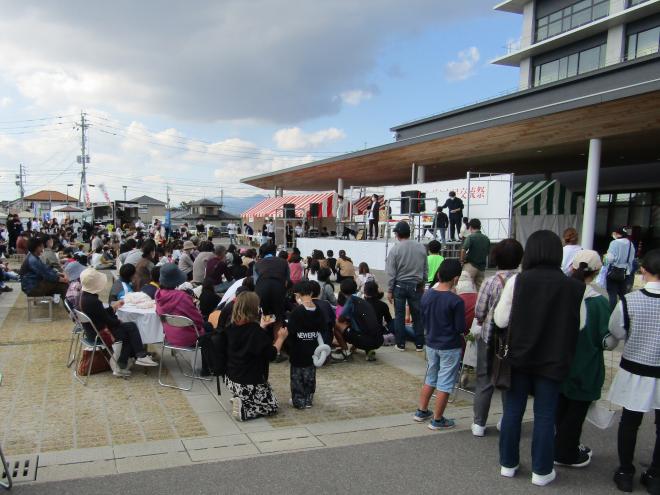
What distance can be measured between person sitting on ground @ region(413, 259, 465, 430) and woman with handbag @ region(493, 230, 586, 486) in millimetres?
866

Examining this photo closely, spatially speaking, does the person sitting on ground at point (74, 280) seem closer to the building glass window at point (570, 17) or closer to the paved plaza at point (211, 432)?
the paved plaza at point (211, 432)

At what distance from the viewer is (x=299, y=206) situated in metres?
30.9

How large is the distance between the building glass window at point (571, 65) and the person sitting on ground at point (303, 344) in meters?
34.3

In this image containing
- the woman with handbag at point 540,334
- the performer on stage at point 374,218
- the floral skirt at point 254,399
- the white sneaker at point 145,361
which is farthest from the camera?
the performer on stage at point 374,218

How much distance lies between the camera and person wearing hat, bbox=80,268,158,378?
5.51 meters

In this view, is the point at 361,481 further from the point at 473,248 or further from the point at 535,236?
the point at 473,248

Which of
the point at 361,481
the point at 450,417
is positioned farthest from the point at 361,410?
the point at 361,481

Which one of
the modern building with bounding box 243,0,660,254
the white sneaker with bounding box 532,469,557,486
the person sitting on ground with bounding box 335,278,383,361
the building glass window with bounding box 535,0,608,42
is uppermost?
the building glass window with bounding box 535,0,608,42

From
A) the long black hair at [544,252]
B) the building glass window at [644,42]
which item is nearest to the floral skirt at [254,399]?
the long black hair at [544,252]

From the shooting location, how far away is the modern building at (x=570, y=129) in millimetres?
14203

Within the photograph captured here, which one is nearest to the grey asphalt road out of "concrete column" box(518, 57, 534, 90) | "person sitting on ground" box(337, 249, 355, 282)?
"person sitting on ground" box(337, 249, 355, 282)

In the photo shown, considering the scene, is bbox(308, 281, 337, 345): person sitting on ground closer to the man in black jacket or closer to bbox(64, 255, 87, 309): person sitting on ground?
bbox(64, 255, 87, 309): person sitting on ground

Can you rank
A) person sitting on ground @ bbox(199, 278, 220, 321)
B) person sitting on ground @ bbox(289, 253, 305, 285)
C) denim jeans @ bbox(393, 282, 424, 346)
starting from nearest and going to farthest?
1. person sitting on ground @ bbox(199, 278, 220, 321)
2. denim jeans @ bbox(393, 282, 424, 346)
3. person sitting on ground @ bbox(289, 253, 305, 285)

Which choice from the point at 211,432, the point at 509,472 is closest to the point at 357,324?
the point at 211,432
